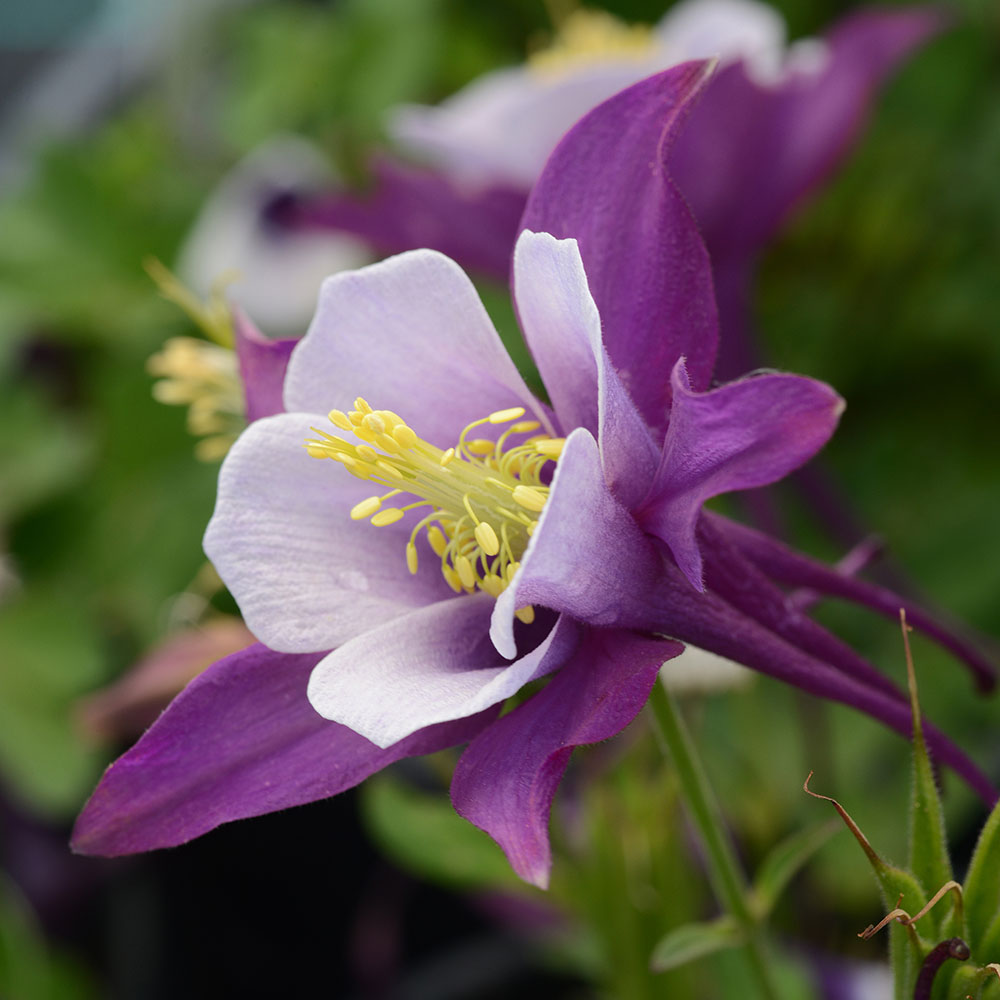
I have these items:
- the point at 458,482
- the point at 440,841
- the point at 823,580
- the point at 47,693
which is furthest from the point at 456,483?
the point at 47,693

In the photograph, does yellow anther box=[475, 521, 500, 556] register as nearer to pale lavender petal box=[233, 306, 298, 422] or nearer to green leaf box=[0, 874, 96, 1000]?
pale lavender petal box=[233, 306, 298, 422]

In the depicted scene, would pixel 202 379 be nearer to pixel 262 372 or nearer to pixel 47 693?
pixel 262 372

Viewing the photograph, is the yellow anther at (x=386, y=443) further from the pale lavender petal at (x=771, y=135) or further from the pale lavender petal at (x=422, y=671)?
the pale lavender petal at (x=771, y=135)

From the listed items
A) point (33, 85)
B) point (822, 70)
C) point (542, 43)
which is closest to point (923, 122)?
point (542, 43)

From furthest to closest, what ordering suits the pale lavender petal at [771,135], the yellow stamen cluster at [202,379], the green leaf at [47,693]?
1. the green leaf at [47,693]
2. the pale lavender petal at [771,135]
3. the yellow stamen cluster at [202,379]

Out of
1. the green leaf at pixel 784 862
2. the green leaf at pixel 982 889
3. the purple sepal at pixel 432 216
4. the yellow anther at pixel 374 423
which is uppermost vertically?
the yellow anther at pixel 374 423

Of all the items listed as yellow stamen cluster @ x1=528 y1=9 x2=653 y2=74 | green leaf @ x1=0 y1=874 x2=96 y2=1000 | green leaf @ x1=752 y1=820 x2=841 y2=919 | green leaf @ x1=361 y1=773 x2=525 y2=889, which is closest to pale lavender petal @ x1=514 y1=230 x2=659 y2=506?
green leaf @ x1=752 y1=820 x2=841 y2=919

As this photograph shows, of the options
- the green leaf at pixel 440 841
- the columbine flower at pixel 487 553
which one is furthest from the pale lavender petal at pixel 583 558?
the green leaf at pixel 440 841
